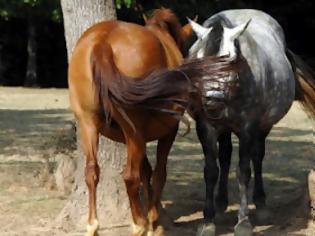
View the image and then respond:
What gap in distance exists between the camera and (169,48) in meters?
6.25

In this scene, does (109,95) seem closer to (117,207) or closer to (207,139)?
(207,139)

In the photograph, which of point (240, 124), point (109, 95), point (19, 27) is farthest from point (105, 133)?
point (19, 27)

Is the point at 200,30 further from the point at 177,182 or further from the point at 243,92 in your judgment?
the point at 177,182

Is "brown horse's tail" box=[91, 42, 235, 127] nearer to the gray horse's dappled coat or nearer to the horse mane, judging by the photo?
the gray horse's dappled coat

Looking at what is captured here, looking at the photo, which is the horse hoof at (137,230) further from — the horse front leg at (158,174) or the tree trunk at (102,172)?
the tree trunk at (102,172)

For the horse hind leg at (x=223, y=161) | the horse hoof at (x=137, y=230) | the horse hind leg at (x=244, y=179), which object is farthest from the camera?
the horse hind leg at (x=223, y=161)

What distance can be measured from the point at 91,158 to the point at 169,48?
1.12 metres

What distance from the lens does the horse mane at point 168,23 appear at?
6.59m

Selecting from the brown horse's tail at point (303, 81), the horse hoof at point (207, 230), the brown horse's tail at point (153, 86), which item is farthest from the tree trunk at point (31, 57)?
the brown horse's tail at point (153, 86)

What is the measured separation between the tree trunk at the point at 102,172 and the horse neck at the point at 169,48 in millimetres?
745

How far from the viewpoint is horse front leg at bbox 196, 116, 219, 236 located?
635cm

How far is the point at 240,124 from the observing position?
6324 mm

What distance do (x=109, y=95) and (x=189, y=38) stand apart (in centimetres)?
170

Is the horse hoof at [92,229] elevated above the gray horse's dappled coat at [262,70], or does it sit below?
below
